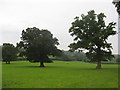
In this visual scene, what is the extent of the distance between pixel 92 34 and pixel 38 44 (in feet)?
67.9

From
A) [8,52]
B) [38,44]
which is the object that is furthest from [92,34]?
[8,52]

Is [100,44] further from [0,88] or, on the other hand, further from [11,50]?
[11,50]

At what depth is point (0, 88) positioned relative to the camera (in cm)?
1379

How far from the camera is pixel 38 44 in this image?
5681 centimetres

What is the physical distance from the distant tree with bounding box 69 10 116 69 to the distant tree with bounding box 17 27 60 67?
44.4 ft

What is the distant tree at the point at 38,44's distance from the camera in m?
57.1

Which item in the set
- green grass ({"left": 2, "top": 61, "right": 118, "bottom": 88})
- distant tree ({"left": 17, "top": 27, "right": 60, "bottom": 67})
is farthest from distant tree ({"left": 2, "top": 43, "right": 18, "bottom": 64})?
green grass ({"left": 2, "top": 61, "right": 118, "bottom": 88})

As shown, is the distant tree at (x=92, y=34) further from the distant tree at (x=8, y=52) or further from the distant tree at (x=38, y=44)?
the distant tree at (x=8, y=52)

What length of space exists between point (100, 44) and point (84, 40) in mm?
4118

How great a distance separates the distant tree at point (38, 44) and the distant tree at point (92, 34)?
44.4ft

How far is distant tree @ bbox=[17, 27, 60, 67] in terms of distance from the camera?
57.1 metres

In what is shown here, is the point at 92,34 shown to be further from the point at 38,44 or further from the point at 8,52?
the point at 8,52

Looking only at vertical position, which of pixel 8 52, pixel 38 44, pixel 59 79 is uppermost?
pixel 38 44

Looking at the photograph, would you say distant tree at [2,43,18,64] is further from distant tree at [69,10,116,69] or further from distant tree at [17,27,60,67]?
distant tree at [69,10,116,69]
